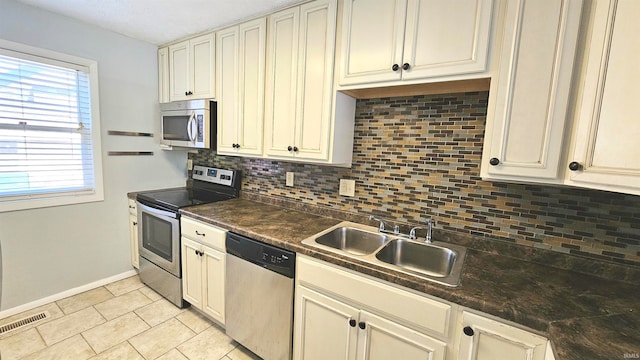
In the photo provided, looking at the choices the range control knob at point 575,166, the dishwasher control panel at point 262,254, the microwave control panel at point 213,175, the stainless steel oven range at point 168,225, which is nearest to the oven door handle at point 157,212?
the stainless steel oven range at point 168,225

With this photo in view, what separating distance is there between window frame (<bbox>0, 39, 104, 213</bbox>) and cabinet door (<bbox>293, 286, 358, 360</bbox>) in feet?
7.37

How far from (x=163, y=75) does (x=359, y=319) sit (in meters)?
2.90

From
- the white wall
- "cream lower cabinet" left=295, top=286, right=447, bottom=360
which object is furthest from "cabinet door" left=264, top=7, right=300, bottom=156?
the white wall

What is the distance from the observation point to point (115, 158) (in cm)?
254

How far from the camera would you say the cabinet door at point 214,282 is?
186cm

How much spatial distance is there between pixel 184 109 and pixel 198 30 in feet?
2.29

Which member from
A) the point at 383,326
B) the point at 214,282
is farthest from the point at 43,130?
the point at 383,326

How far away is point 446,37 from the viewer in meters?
1.26

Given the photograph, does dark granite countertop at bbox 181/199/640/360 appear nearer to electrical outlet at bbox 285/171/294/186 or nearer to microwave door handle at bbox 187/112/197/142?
electrical outlet at bbox 285/171/294/186

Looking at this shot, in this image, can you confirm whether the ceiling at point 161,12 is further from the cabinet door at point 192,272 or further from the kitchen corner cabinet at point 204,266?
the cabinet door at point 192,272

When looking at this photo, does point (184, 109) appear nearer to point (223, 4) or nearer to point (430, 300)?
point (223, 4)

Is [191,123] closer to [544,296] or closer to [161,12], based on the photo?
[161,12]

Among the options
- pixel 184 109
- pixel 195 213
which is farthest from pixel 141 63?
pixel 195 213

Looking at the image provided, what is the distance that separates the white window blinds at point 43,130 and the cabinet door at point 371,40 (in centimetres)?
236
